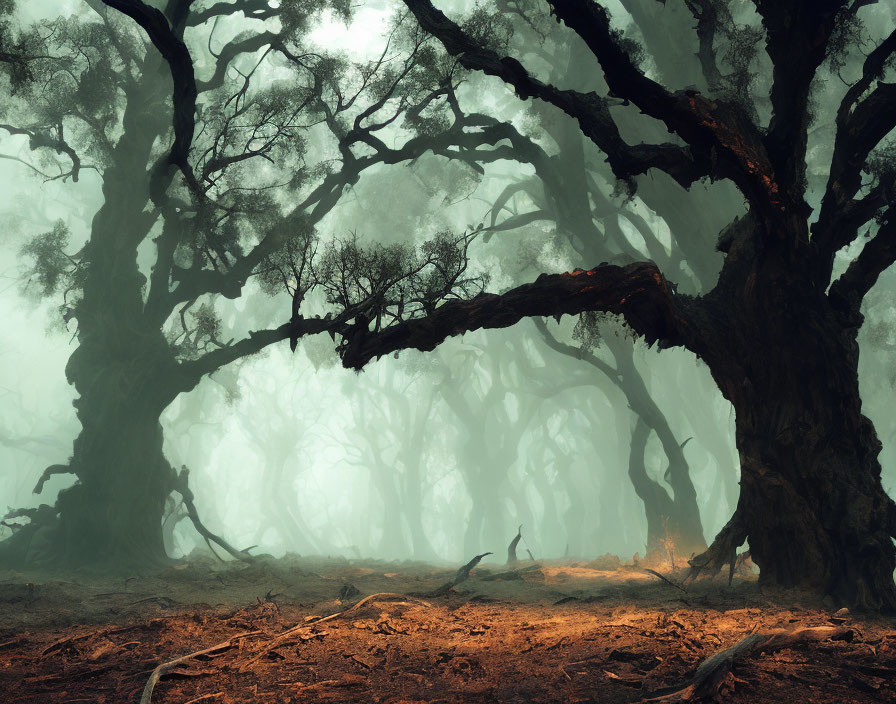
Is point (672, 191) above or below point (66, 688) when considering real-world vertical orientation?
above

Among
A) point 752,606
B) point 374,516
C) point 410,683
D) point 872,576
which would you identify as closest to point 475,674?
point 410,683

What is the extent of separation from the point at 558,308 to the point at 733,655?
15.4 ft

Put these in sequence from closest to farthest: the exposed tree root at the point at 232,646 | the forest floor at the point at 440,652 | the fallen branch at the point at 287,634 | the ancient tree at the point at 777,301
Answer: the exposed tree root at the point at 232,646 < the forest floor at the point at 440,652 < the fallen branch at the point at 287,634 < the ancient tree at the point at 777,301

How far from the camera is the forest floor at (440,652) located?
330cm

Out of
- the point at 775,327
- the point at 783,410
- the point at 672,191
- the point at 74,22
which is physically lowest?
the point at 783,410

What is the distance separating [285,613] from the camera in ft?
19.5

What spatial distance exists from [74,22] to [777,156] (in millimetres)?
15498

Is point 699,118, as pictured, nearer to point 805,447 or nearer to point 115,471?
point 805,447

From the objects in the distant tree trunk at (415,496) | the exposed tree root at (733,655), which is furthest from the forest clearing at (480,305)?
the distant tree trunk at (415,496)

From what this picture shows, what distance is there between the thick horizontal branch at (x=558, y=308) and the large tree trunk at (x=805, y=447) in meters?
0.96

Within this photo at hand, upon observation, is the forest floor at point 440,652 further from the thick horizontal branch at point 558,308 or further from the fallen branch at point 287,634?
the thick horizontal branch at point 558,308

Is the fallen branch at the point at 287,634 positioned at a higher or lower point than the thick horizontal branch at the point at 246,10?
lower

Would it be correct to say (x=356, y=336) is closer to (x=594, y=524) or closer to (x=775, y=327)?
(x=775, y=327)

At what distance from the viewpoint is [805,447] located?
23.1ft
